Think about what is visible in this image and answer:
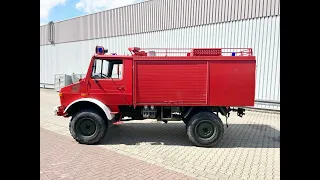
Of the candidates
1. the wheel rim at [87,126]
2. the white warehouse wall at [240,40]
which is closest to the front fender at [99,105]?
the wheel rim at [87,126]

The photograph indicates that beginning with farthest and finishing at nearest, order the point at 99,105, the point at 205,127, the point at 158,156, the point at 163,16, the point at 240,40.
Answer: the point at 163,16
the point at 240,40
the point at 205,127
the point at 99,105
the point at 158,156

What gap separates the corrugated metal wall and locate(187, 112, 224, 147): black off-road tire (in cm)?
774

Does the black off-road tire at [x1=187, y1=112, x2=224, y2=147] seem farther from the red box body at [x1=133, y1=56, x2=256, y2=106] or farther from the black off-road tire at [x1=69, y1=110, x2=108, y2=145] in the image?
the black off-road tire at [x1=69, y1=110, x2=108, y2=145]

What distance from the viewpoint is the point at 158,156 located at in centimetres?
552

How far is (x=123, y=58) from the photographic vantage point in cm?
636

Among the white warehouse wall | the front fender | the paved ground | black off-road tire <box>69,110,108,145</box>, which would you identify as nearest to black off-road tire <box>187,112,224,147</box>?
the paved ground

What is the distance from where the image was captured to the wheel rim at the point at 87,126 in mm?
6359

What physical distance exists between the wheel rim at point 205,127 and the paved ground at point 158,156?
1.28 ft

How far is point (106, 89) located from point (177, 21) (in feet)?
30.3

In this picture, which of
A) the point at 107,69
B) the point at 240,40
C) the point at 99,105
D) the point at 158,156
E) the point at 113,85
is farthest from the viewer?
the point at 240,40

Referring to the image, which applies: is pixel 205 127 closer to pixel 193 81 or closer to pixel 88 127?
pixel 193 81

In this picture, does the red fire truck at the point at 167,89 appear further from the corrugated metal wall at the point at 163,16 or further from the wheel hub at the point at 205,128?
the corrugated metal wall at the point at 163,16

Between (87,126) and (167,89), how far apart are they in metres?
2.49

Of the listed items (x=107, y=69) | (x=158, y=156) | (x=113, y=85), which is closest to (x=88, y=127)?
(x=113, y=85)
